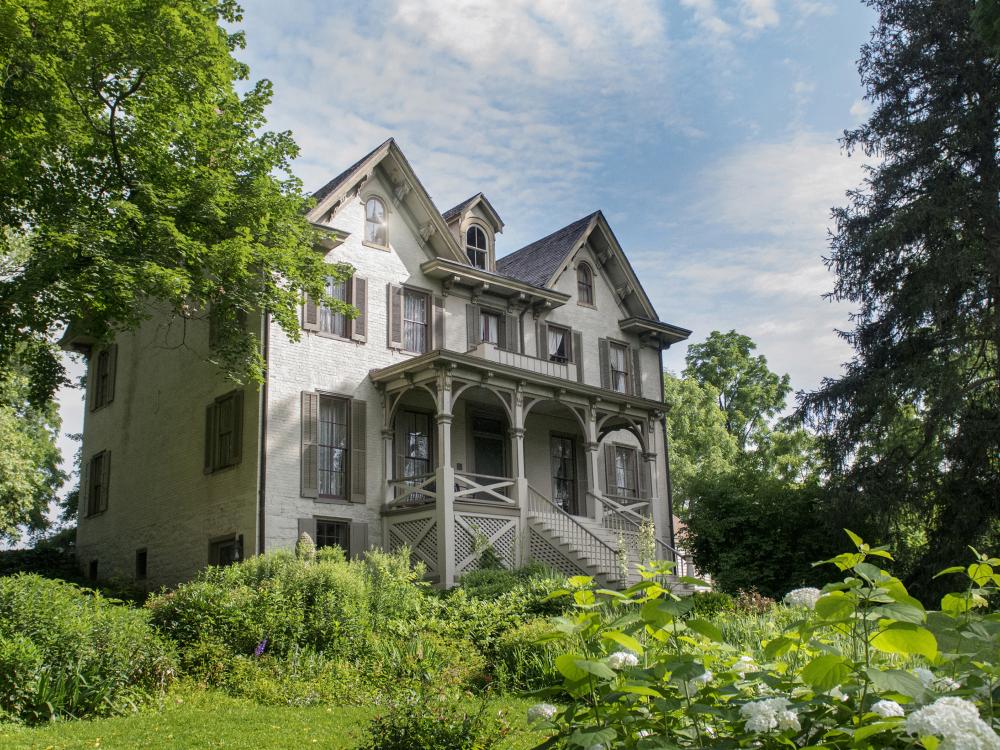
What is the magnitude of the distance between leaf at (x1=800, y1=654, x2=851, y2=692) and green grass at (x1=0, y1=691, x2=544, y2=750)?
16.1 ft

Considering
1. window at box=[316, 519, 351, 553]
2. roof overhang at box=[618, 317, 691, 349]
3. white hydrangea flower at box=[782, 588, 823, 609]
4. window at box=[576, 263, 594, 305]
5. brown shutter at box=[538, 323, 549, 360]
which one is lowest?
white hydrangea flower at box=[782, 588, 823, 609]

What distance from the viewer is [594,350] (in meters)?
27.8

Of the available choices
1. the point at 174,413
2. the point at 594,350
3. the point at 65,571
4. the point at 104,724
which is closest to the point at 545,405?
the point at 594,350

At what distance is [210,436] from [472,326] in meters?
7.02

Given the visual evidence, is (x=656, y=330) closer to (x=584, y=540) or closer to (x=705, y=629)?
(x=584, y=540)

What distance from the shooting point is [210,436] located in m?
21.9

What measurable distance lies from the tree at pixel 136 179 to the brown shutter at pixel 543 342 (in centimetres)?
784

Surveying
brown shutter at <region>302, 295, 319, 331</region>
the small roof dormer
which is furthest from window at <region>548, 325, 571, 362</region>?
brown shutter at <region>302, 295, 319, 331</region>

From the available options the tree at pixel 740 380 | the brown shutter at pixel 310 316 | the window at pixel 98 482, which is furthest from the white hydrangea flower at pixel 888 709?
the tree at pixel 740 380

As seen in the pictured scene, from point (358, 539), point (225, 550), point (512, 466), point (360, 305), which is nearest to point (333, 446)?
point (358, 539)

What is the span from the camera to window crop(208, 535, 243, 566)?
65.8ft

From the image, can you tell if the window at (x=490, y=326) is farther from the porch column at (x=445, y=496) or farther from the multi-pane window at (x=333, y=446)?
the multi-pane window at (x=333, y=446)

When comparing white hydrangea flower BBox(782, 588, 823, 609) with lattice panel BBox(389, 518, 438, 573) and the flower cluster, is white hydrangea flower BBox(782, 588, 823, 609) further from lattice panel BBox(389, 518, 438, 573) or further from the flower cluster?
lattice panel BBox(389, 518, 438, 573)

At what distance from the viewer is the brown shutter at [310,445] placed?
20.4m
